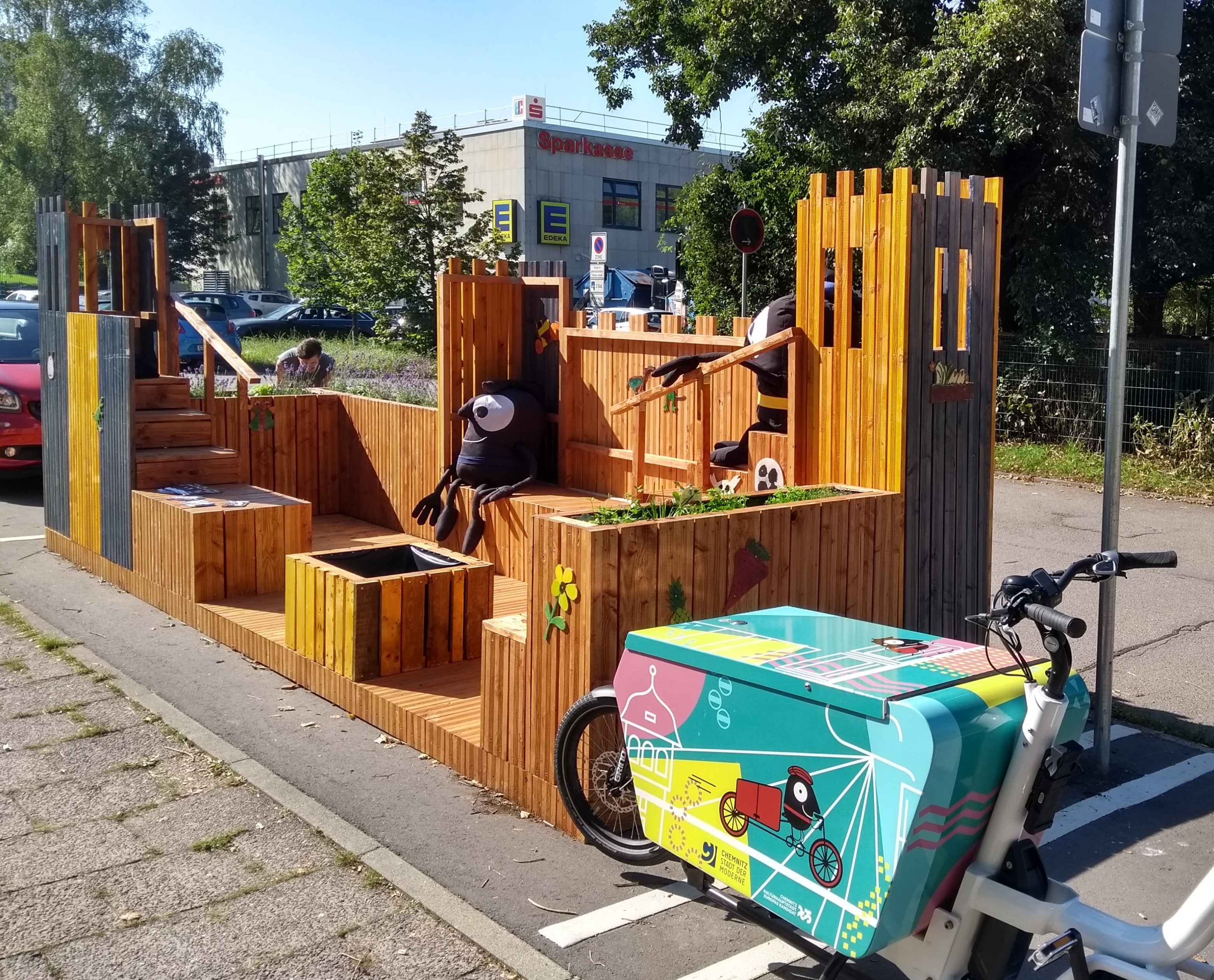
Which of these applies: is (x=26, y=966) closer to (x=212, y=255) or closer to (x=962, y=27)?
(x=962, y=27)

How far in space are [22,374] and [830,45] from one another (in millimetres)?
11781

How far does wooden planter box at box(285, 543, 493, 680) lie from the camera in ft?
21.4

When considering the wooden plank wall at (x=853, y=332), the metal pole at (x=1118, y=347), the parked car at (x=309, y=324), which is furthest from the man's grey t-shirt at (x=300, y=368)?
the parked car at (x=309, y=324)

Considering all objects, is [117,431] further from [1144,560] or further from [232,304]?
[232,304]

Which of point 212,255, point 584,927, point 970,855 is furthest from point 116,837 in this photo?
point 212,255

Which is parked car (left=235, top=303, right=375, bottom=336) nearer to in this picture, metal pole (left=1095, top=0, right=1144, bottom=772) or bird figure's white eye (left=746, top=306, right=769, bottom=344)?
bird figure's white eye (left=746, top=306, right=769, bottom=344)

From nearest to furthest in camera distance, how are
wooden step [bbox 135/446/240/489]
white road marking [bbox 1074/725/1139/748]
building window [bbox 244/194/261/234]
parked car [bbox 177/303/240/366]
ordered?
white road marking [bbox 1074/725/1139/748]
wooden step [bbox 135/446/240/489]
parked car [bbox 177/303/240/366]
building window [bbox 244/194/261/234]

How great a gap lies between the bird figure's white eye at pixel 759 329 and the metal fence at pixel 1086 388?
306 inches

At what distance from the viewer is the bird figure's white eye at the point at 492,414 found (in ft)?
31.6

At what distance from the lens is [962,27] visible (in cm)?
1591

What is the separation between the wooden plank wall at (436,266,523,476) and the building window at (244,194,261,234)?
4574 cm

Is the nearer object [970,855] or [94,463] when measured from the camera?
[970,855]

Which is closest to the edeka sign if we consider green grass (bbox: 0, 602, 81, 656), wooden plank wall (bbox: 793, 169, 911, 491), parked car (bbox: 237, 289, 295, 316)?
parked car (bbox: 237, 289, 295, 316)

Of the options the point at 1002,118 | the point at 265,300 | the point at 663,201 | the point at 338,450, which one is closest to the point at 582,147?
the point at 663,201
